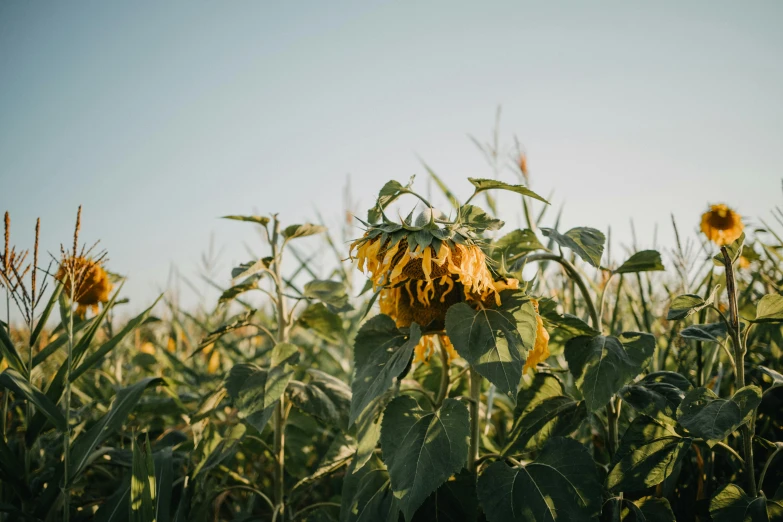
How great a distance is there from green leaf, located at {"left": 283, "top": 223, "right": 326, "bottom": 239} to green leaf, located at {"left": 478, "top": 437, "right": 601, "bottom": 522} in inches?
35.1

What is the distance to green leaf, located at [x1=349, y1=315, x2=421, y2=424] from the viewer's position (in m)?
1.03

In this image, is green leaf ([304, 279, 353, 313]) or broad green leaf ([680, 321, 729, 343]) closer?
broad green leaf ([680, 321, 729, 343])

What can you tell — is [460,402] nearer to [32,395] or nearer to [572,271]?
[572,271]

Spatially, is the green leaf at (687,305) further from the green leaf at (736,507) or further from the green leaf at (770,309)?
the green leaf at (736,507)

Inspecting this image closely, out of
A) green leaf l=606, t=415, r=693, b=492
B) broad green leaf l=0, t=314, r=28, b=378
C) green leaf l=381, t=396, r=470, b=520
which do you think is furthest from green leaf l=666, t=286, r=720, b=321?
broad green leaf l=0, t=314, r=28, b=378

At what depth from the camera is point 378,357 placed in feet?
3.86

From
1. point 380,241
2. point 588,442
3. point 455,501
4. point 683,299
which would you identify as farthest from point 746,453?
point 380,241

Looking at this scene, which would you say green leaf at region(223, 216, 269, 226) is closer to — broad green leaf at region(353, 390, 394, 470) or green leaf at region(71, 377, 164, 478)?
green leaf at region(71, 377, 164, 478)

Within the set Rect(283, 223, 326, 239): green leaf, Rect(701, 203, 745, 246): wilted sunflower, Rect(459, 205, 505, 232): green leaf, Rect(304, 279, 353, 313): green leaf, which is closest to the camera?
Rect(459, 205, 505, 232): green leaf

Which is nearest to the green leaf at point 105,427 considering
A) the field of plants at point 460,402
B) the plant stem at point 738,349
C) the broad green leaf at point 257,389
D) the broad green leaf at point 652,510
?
the field of plants at point 460,402

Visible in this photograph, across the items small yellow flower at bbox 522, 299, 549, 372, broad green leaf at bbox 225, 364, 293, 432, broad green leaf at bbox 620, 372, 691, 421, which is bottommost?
broad green leaf at bbox 620, 372, 691, 421

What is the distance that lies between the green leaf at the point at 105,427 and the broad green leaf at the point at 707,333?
1.47m

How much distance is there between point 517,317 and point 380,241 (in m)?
0.33

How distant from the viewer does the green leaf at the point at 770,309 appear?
111 centimetres
